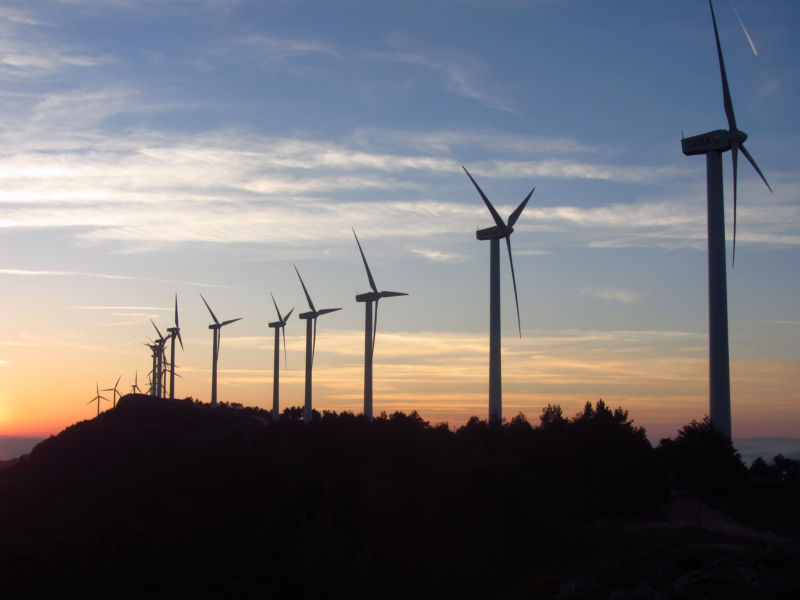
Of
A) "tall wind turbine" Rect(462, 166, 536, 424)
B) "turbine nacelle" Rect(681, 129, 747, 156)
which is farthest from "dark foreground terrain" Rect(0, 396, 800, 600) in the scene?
"turbine nacelle" Rect(681, 129, 747, 156)

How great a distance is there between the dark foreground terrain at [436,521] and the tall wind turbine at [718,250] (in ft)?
10.7

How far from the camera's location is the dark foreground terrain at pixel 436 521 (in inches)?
1438

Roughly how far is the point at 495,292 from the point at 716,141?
19690 millimetres

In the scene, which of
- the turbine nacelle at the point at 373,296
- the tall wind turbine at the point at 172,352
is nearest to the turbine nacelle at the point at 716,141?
the turbine nacelle at the point at 373,296

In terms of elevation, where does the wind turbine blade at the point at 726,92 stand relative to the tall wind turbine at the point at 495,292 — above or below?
above

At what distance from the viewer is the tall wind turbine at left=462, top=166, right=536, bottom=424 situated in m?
67.2

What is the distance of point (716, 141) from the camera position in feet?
207

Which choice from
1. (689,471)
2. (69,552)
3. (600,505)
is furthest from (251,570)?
(689,471)

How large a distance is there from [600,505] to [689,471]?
7.77 metres

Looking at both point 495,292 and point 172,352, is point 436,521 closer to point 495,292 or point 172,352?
point 495,292

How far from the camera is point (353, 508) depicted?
46.5 m

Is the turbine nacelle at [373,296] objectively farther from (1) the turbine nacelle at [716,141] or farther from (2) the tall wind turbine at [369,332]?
(1) the turbine nacelle at [716,141]

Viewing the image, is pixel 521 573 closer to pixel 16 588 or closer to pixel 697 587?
pixel 697 587

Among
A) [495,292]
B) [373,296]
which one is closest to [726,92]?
[495,292]
